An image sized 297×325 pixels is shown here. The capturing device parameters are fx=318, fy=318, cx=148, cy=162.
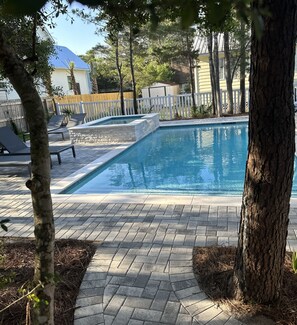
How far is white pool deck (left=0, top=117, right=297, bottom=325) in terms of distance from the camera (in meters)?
2.30

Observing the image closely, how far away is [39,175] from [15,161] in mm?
5447

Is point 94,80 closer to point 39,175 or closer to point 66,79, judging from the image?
point 66,79

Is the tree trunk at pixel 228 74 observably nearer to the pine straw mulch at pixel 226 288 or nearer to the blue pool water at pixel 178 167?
the blue pool water at pixel 178 167

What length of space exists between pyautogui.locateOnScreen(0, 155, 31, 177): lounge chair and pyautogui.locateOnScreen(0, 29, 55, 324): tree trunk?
4.86m

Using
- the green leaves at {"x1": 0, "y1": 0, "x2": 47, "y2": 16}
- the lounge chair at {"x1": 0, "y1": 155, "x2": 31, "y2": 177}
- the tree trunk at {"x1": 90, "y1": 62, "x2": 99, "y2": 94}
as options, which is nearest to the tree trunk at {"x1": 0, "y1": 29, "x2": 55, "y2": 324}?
the green leaves at {"x1": 0, "y1": 0, "x2": 47, "y2": 16}

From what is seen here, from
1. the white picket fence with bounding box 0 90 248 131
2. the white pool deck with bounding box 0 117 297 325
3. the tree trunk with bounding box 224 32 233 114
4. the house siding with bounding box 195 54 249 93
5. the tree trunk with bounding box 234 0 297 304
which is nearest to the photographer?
the tree trunk with bounding box 234 0 297 304

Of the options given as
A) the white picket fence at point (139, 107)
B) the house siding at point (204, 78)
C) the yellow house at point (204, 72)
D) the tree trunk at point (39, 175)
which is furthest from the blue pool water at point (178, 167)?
the house siding at point (204, 78)

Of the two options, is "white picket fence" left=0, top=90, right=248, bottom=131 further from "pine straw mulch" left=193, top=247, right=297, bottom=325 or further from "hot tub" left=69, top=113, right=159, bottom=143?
"pine straw mulch" left=193, top=247, right=297, bottom=325

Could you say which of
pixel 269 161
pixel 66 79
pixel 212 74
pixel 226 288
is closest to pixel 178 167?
pixel 226 288

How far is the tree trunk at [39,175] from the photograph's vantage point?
149cm

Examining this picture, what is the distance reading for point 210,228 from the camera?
139 inches

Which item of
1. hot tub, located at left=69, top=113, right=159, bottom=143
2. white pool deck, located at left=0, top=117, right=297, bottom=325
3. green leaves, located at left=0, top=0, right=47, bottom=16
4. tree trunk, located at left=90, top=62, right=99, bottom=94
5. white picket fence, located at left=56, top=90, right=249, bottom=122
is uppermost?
tree trunk, located at left=90, top=62, right=99, bottom=94

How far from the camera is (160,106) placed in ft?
51.9

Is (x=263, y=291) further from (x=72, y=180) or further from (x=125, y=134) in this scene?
(x=125, y=134)
